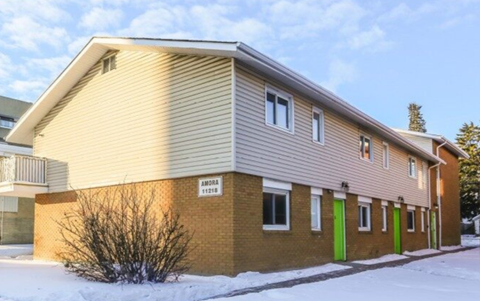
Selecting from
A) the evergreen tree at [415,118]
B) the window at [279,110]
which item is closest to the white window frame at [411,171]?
the window at [279,110]

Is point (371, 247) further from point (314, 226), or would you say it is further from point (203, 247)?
point (203, 247)

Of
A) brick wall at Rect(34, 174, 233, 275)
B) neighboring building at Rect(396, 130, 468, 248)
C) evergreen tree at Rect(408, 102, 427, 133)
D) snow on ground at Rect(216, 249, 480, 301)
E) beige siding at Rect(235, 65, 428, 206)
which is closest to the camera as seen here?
snow on ground at Rect(216, 249, 480, 301)

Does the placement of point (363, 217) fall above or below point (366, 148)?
below

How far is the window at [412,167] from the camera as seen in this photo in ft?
85.1

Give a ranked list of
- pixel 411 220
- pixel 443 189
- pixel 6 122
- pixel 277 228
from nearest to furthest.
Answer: pixel 277 228, pixel 411 220, pixel 443 189, pixel 6 122

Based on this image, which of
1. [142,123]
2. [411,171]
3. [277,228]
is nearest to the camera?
[277,228]

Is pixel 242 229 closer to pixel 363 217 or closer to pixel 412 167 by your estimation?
pixel 363 217

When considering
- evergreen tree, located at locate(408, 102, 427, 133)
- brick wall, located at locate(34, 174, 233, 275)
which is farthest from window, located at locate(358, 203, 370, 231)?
evergreen tree, located at locate(408, 102, 427, 133)

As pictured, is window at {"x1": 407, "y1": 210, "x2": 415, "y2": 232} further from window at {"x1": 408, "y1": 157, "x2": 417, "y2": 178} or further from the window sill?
the window sill

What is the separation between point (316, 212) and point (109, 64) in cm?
846

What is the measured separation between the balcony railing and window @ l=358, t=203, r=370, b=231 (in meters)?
12.1

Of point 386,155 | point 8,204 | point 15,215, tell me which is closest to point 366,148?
point 386,155

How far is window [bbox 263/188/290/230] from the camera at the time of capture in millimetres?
13422

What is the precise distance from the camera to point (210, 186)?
41.4 ft
